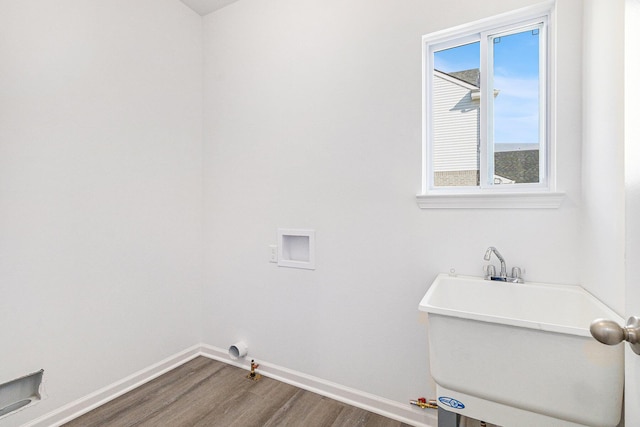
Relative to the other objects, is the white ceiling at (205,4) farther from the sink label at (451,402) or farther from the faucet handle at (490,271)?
the sink label at (451,402)

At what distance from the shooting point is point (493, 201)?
1.54 metres

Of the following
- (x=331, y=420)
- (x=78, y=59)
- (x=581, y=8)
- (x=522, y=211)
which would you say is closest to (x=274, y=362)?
(x=331, y=420)

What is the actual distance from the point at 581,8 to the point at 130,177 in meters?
2.61

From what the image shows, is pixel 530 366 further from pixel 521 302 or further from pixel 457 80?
pixel 457 80

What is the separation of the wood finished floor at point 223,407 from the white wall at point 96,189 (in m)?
0.21

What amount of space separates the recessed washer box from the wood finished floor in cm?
82

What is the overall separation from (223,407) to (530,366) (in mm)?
1644

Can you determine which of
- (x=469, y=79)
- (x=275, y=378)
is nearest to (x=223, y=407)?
(x=275, y=378)

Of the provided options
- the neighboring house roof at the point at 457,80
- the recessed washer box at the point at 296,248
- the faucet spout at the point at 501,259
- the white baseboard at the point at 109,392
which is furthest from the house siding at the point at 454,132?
the white baseboard at the point at 109,392

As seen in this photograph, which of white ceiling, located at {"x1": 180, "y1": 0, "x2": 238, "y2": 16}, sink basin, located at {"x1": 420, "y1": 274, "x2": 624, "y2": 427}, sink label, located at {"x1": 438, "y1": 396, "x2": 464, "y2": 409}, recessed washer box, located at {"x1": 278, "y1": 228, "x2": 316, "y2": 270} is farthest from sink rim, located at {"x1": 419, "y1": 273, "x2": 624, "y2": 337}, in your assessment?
A: white ceiling, located at {"x1": 180, "y1": 0, "x2": 238, "y2": 16}

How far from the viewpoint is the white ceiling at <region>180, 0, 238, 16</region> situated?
242cm

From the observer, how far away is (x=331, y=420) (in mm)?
1743

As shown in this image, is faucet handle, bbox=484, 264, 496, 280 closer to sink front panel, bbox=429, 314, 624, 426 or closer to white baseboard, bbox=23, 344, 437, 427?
sink front panel, bbox=429, 314, 624, 426

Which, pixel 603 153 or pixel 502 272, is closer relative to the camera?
pixel 603 153
